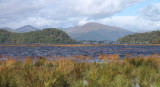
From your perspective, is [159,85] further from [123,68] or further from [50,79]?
[50,79]

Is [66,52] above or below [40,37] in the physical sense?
below

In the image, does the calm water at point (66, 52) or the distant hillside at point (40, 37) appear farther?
the distant hillside at point (40, 37)

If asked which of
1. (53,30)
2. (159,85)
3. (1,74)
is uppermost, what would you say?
(53,30)

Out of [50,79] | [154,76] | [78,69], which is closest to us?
[50,79]

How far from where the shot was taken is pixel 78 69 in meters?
12.0

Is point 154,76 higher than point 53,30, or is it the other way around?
point 53,30

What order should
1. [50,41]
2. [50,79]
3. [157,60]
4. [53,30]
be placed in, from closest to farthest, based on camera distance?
[50,79]
[157,60]
[50,41]
[53,30]

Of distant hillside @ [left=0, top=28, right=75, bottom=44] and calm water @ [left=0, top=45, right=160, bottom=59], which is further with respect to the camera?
distant hillside @ [left=0, top=28, right=75, bottom=44]

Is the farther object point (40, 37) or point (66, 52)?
point (40, 37)

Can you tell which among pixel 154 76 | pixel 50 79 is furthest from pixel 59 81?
pixel 154 76

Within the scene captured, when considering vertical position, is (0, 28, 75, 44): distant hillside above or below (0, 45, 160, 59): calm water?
above

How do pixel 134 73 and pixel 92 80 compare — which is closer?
pixel 92 80

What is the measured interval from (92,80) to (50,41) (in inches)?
5942

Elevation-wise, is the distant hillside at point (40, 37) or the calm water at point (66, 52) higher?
the distant hillside at point (40, 37)
